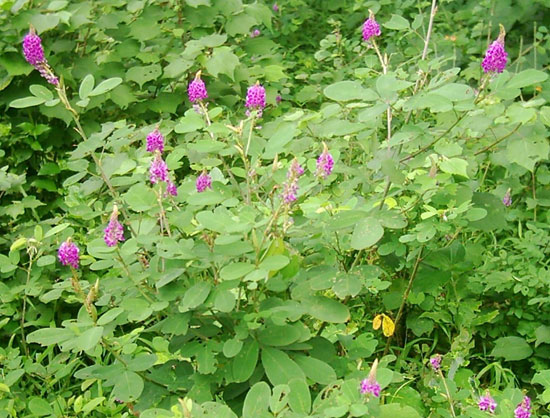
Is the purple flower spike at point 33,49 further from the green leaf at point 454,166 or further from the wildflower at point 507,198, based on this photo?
the wildflower at point 507,198

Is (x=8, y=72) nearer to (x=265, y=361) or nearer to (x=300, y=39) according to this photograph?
(x=265, y=361)

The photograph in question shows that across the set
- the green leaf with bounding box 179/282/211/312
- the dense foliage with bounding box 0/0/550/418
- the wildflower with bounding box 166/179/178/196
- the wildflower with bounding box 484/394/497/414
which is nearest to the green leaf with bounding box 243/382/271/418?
the dense foliage with bounding box 0/0/550/418

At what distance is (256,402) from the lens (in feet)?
5.51

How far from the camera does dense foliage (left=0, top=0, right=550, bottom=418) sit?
1.92m

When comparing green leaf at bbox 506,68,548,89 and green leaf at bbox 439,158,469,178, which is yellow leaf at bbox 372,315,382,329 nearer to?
green leaf at bbox 439,158,469,178

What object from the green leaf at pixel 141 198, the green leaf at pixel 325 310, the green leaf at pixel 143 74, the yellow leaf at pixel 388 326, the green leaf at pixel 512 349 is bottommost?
the green leaf at pixel 512 349

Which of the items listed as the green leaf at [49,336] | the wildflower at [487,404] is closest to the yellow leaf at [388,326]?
the wildflower at [487,404]

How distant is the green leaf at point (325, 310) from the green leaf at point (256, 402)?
0.96ft

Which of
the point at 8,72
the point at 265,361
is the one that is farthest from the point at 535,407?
the point at 8,72

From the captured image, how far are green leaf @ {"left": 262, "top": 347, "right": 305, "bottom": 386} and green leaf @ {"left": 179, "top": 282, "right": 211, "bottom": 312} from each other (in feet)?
0.72

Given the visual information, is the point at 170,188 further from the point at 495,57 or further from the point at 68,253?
the point at 495,57

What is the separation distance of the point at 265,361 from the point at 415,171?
911mm

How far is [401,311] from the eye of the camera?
273 cm

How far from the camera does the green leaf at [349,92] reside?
201 centimetres
